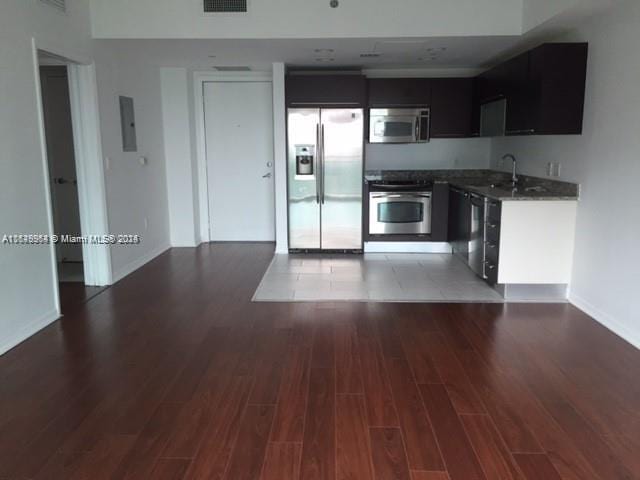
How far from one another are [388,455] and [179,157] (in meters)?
5.29

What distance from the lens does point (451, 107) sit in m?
6.28

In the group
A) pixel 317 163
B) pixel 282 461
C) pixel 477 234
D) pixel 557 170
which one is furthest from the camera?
pixel 317 163

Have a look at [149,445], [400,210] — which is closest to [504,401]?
[149,445]

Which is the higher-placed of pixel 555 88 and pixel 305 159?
pixel 555 88

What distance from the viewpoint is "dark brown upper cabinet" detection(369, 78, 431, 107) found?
6.25 m

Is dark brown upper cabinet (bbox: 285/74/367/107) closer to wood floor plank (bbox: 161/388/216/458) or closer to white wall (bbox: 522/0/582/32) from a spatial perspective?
white wall (bbox: 522/0/582/32)

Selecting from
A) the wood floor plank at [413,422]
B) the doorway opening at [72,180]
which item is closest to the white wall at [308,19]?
the doorway opening at [72,180]

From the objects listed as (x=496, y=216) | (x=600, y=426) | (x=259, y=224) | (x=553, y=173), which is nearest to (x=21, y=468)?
(x=600, y=426)

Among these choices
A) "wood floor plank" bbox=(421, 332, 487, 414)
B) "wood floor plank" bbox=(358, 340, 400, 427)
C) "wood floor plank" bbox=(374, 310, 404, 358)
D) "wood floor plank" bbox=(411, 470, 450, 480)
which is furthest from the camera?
"wood floor plank" bbox=(374, 310, 404, 358)

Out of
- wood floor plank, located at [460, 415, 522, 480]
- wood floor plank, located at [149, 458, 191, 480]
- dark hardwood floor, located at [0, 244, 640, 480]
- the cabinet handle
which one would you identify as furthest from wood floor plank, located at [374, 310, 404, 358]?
the cabinet handle

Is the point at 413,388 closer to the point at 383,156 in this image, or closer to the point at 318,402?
the point at 318,402

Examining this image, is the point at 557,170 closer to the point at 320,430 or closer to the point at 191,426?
the point at 320,430

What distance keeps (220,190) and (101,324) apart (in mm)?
3494

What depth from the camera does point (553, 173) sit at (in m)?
4.68
